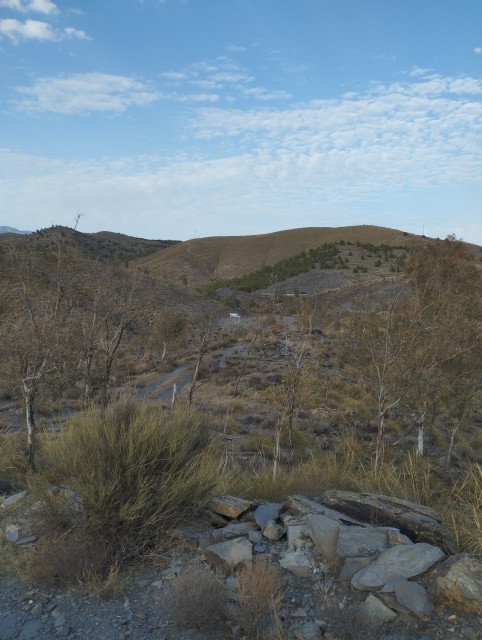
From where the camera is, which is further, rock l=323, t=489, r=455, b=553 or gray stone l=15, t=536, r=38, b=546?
gray stone l=15, t=536, r=38, b=546

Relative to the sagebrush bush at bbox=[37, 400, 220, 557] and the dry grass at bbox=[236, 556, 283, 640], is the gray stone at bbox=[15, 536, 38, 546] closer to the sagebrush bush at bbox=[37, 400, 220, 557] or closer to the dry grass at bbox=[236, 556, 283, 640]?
the sagebrush bush at bbox=[37, 400, 220, 557]

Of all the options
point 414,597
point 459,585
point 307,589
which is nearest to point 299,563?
point 307,589

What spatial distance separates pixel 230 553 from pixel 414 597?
147 cm

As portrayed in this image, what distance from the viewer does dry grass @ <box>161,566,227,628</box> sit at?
139 inches

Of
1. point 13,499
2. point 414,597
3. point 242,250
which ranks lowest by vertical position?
point 13,499

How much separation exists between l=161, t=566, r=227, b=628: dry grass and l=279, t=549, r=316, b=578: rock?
611 millimetres

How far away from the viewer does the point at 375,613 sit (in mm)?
3469

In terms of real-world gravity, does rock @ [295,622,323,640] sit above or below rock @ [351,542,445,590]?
below

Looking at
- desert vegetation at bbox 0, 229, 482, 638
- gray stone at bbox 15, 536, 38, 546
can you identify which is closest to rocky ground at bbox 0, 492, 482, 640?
desert vegetation at bbox 0, 229, 482, 638

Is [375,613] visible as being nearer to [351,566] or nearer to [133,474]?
[351,566]

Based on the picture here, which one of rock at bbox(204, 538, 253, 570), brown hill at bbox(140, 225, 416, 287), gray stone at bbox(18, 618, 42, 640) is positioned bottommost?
gray stone at bbox(18, 618, 42, 640)

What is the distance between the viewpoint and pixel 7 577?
4328 millimetres

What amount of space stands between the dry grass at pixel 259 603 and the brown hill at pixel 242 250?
6890 cm

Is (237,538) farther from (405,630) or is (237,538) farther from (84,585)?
(405,630)
